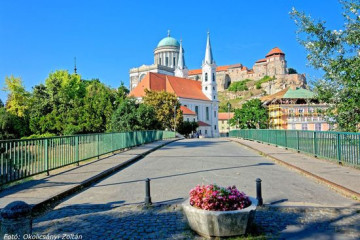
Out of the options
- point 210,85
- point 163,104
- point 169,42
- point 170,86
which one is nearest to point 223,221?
point 163,104

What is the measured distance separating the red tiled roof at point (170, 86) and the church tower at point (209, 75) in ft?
6.15

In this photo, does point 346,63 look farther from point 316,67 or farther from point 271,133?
point 271,133

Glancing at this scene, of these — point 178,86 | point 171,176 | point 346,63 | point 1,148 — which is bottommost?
point 171,176

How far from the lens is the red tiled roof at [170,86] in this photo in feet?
301

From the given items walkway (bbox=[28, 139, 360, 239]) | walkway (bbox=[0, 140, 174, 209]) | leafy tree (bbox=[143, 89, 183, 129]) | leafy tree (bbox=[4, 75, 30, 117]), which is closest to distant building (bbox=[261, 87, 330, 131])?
leafy tree (bbox=[143, 89, 183, 129])

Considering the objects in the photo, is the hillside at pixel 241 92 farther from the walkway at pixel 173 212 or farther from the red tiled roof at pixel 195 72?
the walkway at pixel 173 212

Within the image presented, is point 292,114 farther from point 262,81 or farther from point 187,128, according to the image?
point 262,81

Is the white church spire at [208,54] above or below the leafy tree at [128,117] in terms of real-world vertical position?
above

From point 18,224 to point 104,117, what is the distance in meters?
46.3

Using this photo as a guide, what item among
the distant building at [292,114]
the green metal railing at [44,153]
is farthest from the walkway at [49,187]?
the distant building at [292,114]

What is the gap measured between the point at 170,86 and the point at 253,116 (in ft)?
97.9

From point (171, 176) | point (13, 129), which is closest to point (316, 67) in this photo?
point (171, 176)

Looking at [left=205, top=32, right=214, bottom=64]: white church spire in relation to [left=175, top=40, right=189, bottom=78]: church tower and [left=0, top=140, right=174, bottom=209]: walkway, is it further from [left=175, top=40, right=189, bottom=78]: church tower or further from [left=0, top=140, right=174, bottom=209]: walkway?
[left=0, top=140, right=174, bottom=209]: walkway

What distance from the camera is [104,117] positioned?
49.1 meters
